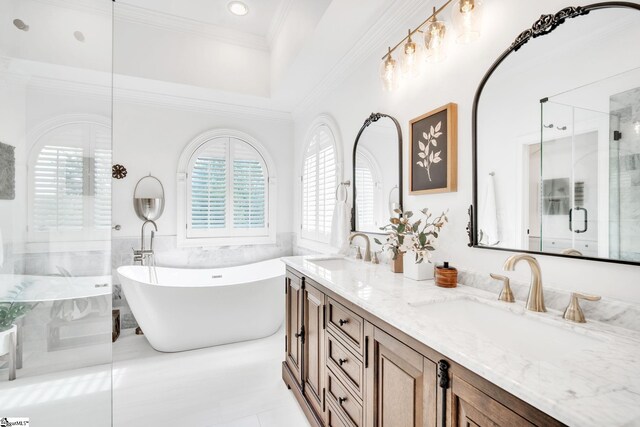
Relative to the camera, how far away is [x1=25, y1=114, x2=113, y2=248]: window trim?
42.5 inches

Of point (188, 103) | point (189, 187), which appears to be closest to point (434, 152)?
point (189, 187)

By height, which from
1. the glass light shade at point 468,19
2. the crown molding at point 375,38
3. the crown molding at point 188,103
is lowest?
the glass light shade at point 468,19

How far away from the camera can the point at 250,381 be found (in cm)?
231

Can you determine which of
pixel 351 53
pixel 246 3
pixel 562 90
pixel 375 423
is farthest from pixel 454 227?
pixel 246 3

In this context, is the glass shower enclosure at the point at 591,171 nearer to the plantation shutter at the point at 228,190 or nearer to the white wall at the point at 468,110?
the white wall at the point at 468,110

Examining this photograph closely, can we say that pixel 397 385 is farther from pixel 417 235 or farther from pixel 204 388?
pixel 204 388

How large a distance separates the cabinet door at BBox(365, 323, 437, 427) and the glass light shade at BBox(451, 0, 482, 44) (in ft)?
4.51

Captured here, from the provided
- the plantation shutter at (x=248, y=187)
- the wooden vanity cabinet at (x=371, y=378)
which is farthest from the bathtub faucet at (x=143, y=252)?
the wooden vanity cabinet at (x=371, y=378)

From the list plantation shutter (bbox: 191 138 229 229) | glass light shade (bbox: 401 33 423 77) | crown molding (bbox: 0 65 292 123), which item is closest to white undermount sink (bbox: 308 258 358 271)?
glass light shade (bbox: 401 33 423 77)

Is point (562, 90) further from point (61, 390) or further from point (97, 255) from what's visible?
point (61, 390)

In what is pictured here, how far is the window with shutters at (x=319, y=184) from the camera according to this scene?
9.85ft

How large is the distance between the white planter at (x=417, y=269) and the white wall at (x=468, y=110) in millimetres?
122

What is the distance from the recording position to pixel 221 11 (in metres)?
2.87

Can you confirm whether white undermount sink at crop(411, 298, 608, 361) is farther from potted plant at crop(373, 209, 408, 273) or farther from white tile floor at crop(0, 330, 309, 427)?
white tile floor at crop(0, 330, 309, 427)
